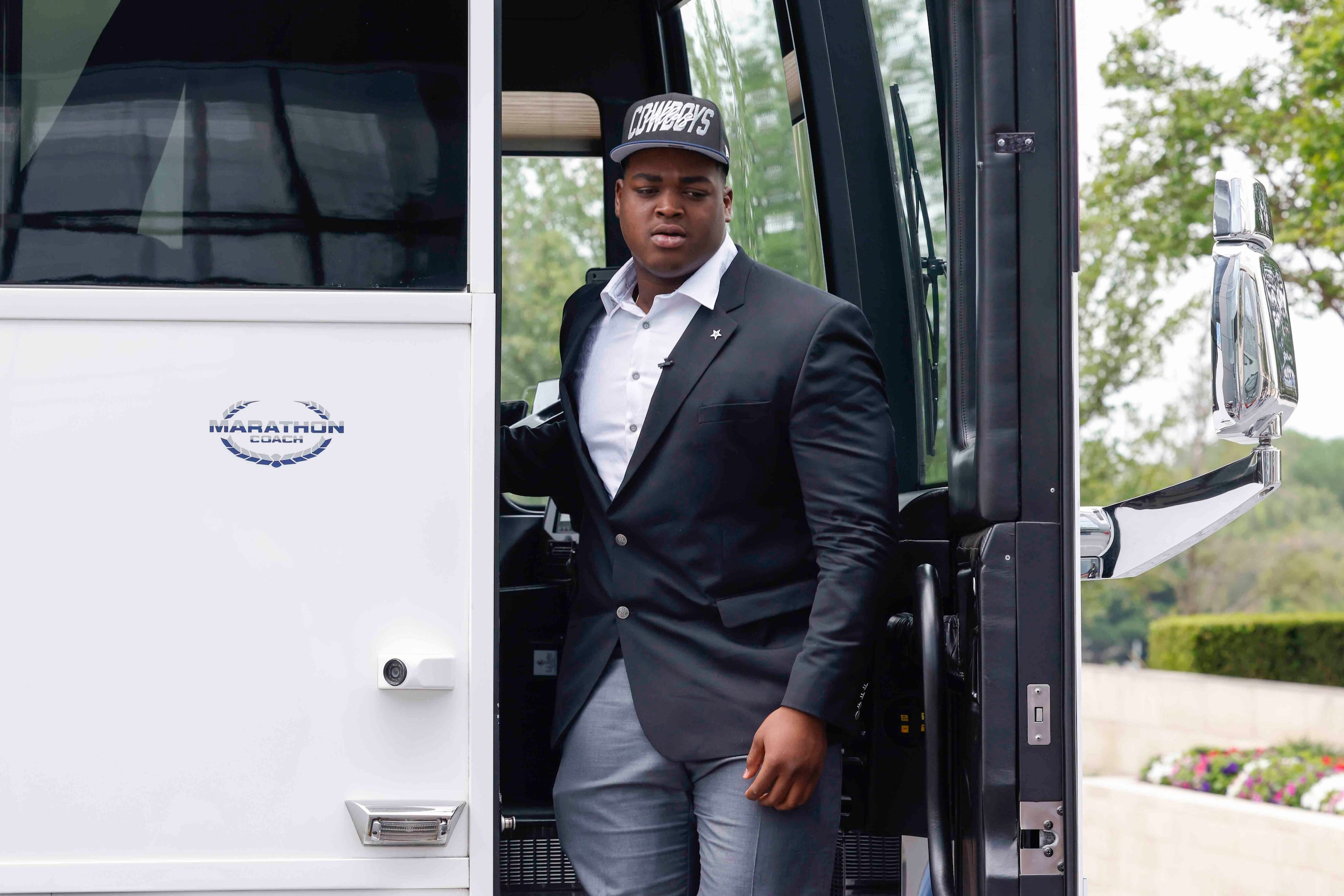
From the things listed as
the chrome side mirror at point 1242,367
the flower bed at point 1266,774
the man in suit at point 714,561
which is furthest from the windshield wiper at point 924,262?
the flower bed at point 1266,774

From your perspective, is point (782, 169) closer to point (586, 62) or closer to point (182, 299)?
point (586, 62)

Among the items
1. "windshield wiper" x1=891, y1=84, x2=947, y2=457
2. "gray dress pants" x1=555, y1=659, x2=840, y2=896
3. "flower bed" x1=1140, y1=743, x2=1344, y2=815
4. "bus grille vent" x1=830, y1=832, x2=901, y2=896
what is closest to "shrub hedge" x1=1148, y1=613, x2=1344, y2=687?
"flower bed" x1=1140, y1=743, x2=1344, y2=815

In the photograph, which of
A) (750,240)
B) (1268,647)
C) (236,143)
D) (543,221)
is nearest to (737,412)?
(236,143)

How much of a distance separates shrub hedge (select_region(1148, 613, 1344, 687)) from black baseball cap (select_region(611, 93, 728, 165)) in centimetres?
1061

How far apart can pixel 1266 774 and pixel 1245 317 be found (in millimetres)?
6941

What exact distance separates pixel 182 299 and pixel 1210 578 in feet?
95.9

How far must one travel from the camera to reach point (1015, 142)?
2150mm

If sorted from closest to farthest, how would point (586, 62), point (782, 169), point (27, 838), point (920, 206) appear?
point (27, 838) < point (920, 206) < point (782, 169) < point (586, 62)

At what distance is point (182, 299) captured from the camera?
2014mm

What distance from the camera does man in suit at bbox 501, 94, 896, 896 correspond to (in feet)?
7.34

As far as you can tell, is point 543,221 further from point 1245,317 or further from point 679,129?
point 1245,317

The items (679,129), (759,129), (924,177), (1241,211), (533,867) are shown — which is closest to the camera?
(1241,211)

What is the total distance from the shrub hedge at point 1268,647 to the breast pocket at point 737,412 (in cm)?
1059

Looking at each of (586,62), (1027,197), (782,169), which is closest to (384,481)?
(1027,197)
